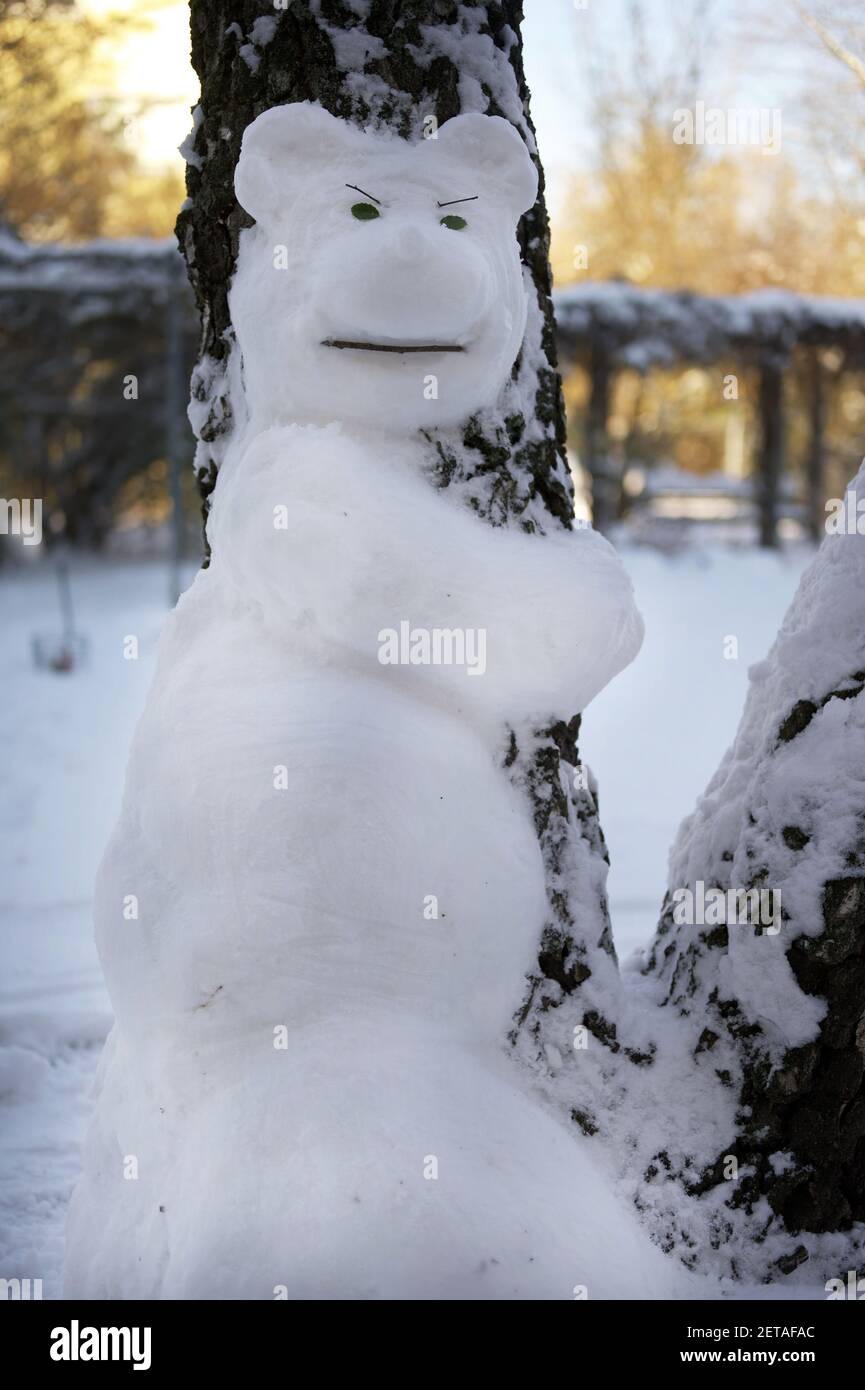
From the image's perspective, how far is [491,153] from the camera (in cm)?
178

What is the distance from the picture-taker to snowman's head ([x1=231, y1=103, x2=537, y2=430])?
1.69 metres

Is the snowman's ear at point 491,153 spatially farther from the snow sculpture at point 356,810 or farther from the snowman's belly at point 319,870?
the snowman's belly at point 319,870

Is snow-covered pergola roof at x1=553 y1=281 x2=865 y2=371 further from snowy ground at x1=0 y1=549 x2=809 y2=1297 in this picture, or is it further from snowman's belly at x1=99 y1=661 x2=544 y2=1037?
snowman's belly at x1=99 y1=661 x2=544 y2=1037

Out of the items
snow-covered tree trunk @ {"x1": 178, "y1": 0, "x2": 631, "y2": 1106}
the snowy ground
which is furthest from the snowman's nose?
the snowy ground

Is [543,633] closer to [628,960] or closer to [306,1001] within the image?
[306,1001]

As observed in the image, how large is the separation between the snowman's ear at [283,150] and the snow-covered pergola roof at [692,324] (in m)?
8.44

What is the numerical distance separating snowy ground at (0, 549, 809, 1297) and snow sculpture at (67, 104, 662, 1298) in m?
0.84

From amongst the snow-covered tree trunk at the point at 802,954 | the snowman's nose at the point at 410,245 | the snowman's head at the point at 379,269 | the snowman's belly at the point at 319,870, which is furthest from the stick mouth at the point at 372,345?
the snow-covered tree trunk at the point at 802,954

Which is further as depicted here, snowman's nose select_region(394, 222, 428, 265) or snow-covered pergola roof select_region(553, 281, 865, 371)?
snow-covered pergola roof select_region(553, 281, 865, 371)

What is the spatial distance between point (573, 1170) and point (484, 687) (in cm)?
68

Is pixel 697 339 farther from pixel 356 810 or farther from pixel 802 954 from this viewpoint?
pixel 356 810

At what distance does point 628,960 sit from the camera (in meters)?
2.31

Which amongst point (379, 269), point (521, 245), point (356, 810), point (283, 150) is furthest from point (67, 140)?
point (356, 810)
